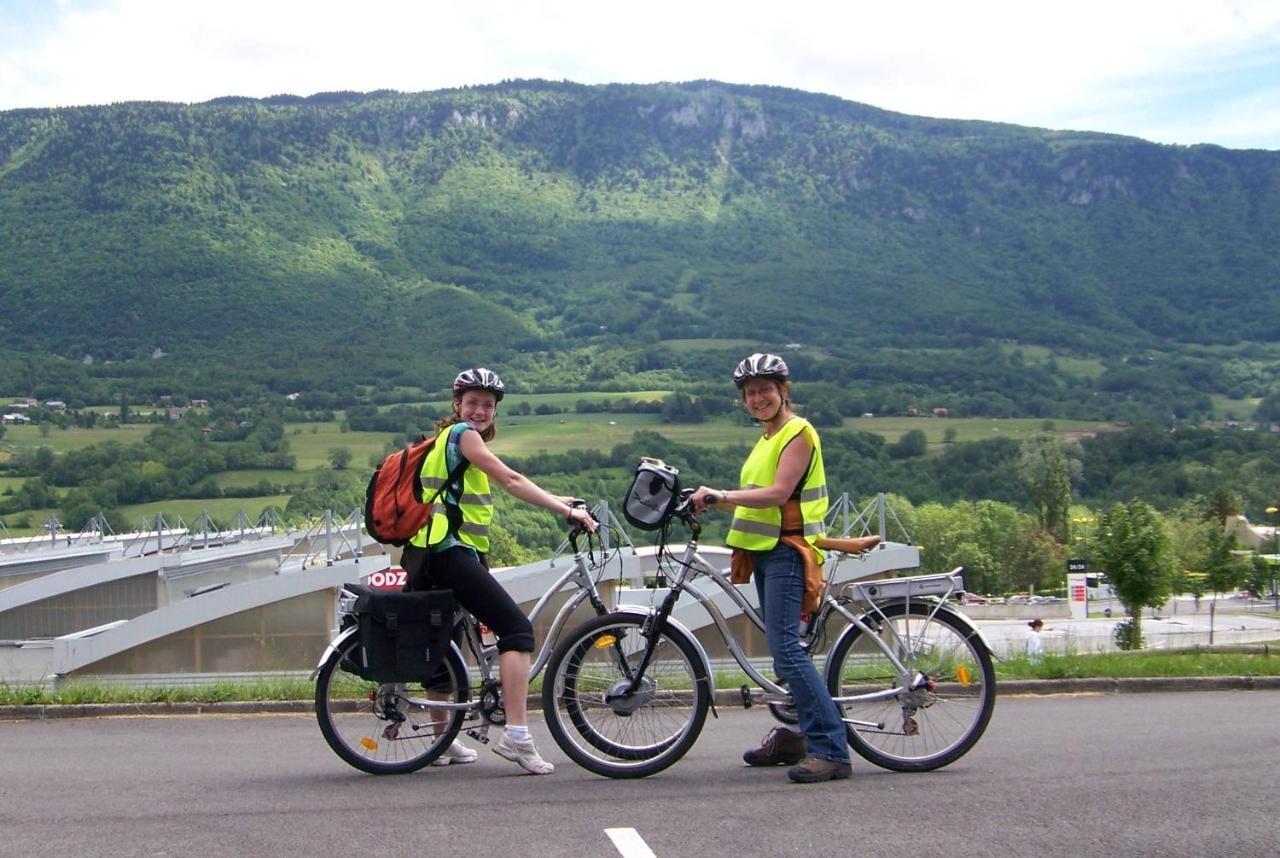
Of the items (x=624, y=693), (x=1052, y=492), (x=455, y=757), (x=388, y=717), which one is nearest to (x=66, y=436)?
(x=1052, y=492)

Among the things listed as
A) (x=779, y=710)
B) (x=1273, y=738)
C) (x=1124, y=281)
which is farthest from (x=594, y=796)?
(x=1124, y=281)

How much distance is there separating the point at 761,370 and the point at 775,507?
0.58 metres

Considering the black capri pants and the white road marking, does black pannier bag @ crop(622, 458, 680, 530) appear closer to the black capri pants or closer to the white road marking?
the black capri pants

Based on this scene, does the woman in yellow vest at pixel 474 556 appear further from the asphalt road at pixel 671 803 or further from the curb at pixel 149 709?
the curb at pixel 149 709

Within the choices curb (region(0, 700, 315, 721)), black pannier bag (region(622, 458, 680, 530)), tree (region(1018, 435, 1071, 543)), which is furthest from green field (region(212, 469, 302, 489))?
black pannier bag (region(622, 458, 680, 530))

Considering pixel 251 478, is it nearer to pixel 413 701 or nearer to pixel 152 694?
pixel 152 694

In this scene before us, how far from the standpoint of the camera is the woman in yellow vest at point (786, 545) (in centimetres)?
630

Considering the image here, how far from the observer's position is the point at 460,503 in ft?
21.5

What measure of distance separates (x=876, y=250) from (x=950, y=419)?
5967 centimetres

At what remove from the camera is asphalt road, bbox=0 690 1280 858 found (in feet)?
16.6

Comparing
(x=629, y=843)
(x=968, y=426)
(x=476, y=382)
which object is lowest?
(x=629, y=843)

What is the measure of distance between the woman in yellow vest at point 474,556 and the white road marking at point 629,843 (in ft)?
4.10

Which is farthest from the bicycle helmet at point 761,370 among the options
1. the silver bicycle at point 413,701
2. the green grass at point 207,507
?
the green grass at point 207,507

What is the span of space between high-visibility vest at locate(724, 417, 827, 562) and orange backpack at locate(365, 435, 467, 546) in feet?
3.94
